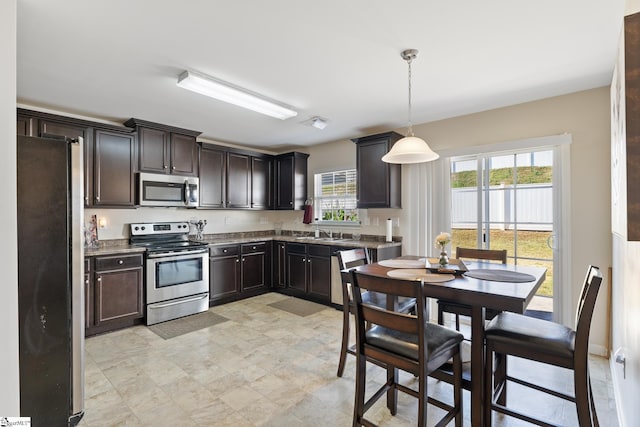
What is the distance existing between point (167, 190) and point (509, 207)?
13.7 ft

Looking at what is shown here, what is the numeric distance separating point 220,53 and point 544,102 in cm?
316

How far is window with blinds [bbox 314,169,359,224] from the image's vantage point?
4941mm

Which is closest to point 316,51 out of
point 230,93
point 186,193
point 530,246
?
point 230,93

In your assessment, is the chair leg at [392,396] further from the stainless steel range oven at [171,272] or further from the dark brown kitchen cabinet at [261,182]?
the dark brown kitchen cabinet at [261,182]

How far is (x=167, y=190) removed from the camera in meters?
4.09

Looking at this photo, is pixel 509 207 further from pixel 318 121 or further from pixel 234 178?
pixel 234 178

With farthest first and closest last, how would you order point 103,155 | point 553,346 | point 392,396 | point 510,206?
point 103,155 < point 510,206 < point 392,396 < point 553,346

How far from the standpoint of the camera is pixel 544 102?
3152 millimetres

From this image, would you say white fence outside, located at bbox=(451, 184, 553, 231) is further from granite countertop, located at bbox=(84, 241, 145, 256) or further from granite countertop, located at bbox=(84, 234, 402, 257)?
granite countertop, located at bbox=(84, 241, 145, 256)

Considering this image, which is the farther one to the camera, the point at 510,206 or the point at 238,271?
the point at 238,271

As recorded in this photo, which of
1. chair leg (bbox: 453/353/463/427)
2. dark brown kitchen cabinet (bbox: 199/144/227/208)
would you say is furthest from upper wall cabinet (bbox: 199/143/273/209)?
chair leg (bbox: 453/353/463/427)

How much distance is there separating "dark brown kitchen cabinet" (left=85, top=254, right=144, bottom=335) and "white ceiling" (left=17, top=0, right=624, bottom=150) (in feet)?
5.69

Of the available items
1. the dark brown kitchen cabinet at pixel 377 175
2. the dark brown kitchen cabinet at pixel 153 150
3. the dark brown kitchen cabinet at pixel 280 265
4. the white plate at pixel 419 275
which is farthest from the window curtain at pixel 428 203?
the dark brown kitchen cabinet at pixel 153 150

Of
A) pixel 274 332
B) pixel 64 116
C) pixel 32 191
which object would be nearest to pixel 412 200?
pixel 274 332
